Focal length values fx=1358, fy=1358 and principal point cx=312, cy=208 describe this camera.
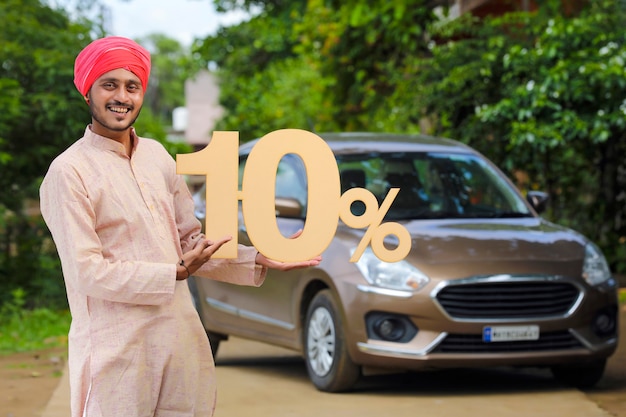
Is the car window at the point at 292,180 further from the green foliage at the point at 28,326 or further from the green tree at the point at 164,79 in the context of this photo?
the green tree at the point at 164,79

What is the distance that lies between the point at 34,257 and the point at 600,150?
261 inches

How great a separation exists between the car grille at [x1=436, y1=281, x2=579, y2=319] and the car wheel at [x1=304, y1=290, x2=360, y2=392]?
0.70 metres

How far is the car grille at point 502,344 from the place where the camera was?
26.7ft

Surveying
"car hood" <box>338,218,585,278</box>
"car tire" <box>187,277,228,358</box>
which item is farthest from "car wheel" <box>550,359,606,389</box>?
"car tire" <box>187,277,228,358</box>

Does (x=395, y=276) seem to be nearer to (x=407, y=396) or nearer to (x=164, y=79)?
(x=407, y=396)

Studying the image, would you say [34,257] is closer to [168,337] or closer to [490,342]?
[490,342]

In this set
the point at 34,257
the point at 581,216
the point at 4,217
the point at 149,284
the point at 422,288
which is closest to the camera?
the point at 149,284

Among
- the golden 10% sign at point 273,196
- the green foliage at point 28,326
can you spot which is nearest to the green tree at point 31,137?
the green foliage at point 28,326

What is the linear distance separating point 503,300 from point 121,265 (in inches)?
183

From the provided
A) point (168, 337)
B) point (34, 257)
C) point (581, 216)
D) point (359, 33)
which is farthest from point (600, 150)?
point (168, 337)

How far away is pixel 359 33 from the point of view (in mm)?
19078

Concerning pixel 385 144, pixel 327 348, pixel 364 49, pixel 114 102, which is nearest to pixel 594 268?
pixel 385 144

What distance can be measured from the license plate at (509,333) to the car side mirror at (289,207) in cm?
145

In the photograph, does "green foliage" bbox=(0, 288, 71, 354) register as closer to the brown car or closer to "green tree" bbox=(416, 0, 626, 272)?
the brown car
